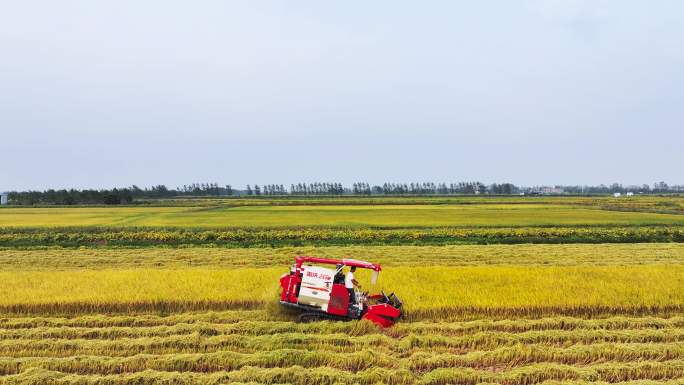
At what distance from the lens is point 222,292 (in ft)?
32.8

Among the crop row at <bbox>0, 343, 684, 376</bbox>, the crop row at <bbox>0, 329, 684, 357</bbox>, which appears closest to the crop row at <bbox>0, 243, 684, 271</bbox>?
the crop row at <bbox>0, 329, 684, 357</bbox>

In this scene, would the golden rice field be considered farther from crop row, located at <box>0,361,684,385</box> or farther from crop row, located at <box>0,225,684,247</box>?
crop row, located at <box>0,225,684,247</box>

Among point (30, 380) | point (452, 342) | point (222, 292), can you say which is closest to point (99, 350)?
point (30, 380)

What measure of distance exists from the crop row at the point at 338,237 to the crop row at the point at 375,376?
17.6 m

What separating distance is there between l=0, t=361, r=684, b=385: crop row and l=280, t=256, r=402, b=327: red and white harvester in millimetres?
1936

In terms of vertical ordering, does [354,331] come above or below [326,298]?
below

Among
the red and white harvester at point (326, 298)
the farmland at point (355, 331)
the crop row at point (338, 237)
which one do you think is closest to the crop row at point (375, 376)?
the farmland at point (355, 331)

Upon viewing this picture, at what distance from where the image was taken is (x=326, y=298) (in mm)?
8180

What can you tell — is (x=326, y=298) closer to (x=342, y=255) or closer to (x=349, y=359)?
(x=349, y=359)

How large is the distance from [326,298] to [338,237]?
17491 mm

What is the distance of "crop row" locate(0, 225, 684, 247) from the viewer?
80.4 ft

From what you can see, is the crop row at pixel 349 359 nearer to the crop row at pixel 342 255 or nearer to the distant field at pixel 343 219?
the crop row at pixel 342 255

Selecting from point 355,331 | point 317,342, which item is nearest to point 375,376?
point 317,342

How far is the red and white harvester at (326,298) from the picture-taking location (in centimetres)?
818
